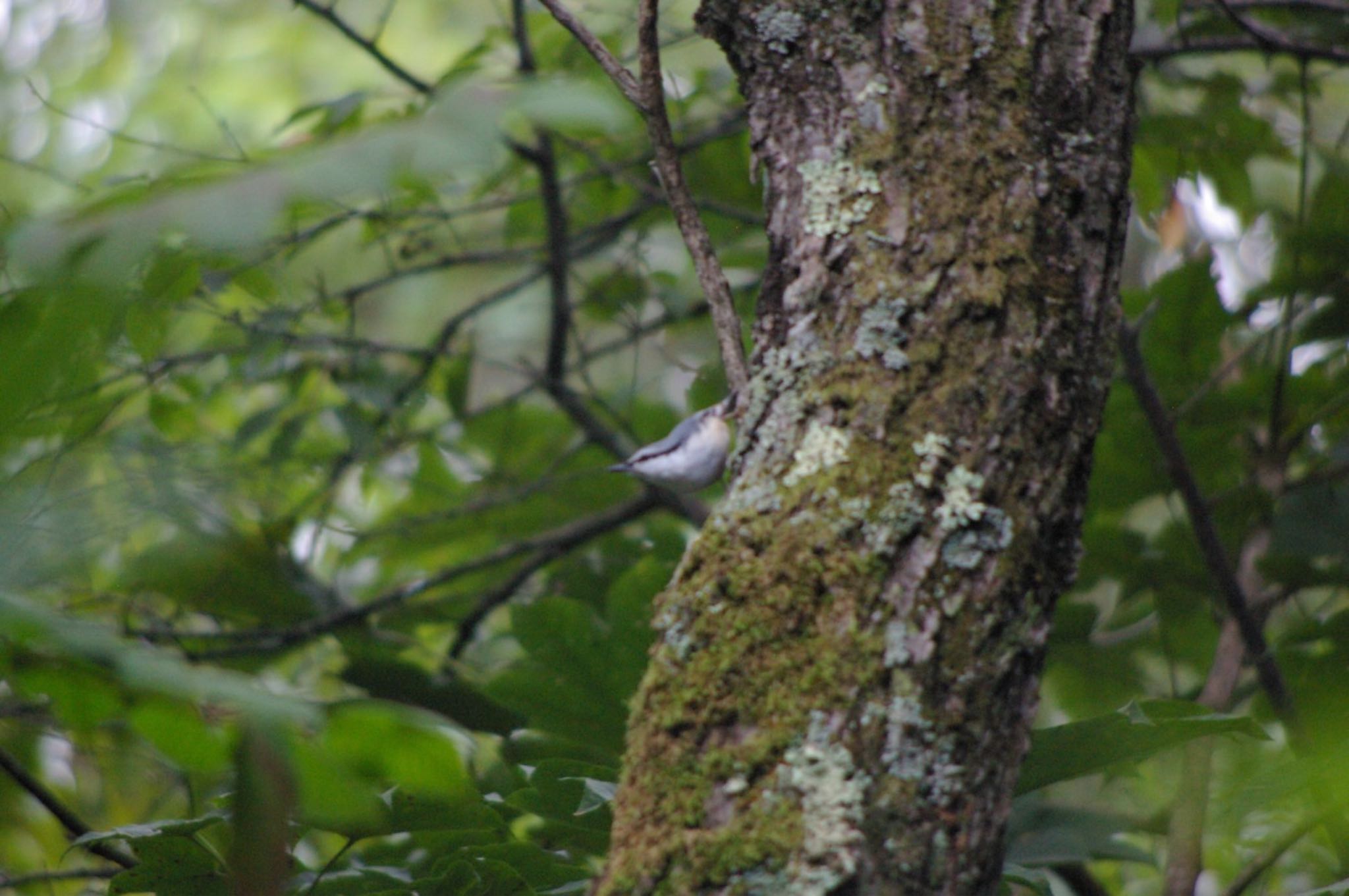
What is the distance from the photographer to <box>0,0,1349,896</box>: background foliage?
1.97 ft

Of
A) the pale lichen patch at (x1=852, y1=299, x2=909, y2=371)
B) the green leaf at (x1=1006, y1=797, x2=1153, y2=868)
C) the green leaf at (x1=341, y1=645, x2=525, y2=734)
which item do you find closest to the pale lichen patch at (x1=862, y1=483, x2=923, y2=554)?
the pale lichen patch at (x1=852, y1=299, x2=909, y2=371)

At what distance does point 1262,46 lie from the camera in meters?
1.81

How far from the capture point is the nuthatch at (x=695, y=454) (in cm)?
152

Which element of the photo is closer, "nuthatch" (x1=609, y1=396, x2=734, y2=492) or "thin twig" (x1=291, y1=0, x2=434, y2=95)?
Answer: "nuthatch" (x1=609, y1=396, x2=734, y2=492)

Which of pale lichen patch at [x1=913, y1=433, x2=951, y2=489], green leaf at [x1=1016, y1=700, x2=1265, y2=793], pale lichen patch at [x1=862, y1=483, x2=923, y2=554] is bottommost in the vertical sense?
green leaf at [x1=1016, y1=700, x2=1265, y2=793]

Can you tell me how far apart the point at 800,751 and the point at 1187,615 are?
5.43 feet

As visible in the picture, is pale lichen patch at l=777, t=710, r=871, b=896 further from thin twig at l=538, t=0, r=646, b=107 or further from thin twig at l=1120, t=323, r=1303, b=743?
thin twig at l=1120, t=323, r=1303, b=743

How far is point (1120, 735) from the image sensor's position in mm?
1058

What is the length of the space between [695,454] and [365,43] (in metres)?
1.06

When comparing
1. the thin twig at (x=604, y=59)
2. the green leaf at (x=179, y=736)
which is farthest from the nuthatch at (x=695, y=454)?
the green leaf at (x=179, y=736)

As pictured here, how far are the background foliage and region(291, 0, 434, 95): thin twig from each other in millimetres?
21

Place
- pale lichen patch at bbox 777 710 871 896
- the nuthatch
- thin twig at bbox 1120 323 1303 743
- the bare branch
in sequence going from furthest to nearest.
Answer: the bare branch < thin twig at bbox 1120 323 1303 743 < the nuthatch < pale lichen patch at bbox 777 710 871 896

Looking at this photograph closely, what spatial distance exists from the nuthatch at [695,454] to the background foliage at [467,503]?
0.17 meters

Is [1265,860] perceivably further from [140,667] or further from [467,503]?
[467,503]
